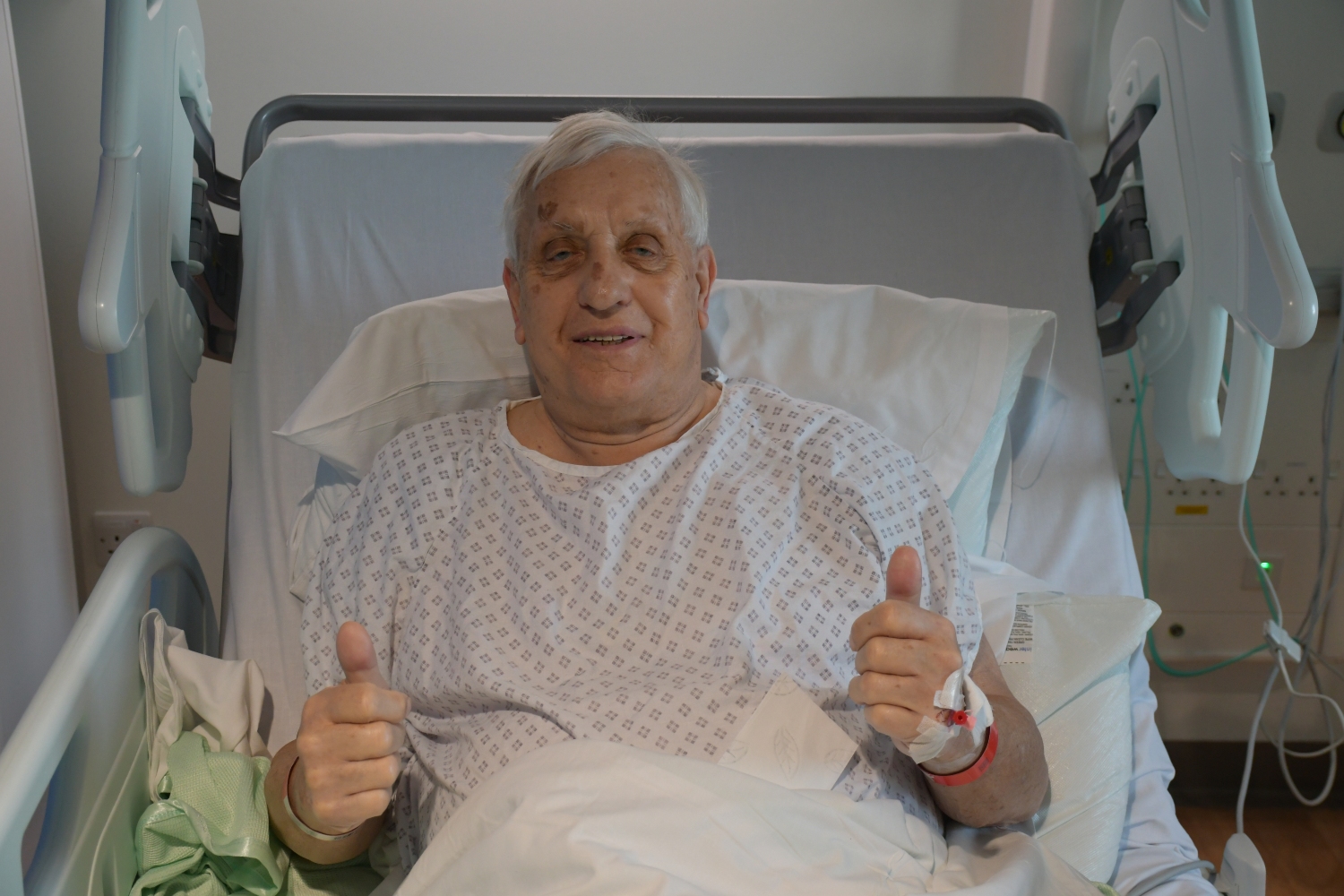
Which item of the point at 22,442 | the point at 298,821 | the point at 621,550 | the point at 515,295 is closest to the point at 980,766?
the point at 621,550

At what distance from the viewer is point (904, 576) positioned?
109 cm

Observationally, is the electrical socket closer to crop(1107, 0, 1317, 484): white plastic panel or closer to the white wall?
the white wall

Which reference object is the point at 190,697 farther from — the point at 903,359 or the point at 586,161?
the point at 903,359

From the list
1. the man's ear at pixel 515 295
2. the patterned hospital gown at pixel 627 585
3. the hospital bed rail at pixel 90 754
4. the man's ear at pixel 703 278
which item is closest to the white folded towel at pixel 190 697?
the hospital bed rail at pixel 90 754

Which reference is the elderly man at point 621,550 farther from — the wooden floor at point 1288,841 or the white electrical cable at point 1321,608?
the wooden floor at point 1288,841

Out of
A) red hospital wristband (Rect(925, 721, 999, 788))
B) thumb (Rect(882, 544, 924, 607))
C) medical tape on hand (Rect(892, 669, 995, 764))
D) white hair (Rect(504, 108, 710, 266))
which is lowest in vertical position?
red hospital wristband (Rect(925, 721, 999, 788))

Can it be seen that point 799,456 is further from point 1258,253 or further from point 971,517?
point 1258,253

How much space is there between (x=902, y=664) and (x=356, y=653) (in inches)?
20.8

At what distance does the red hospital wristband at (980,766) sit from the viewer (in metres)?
1.15

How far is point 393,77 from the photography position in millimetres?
2385

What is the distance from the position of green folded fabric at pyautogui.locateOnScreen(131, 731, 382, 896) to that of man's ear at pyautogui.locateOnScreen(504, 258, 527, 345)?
2.09 feet

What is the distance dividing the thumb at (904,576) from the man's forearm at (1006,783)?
0.68 feet

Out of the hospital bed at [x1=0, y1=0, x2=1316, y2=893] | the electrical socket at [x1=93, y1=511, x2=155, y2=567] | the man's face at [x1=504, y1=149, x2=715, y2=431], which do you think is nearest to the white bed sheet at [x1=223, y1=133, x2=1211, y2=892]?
the hospital bed at [x1=0, y1=0, x2=1316, y2=893]

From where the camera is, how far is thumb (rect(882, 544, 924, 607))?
108 centimetres
